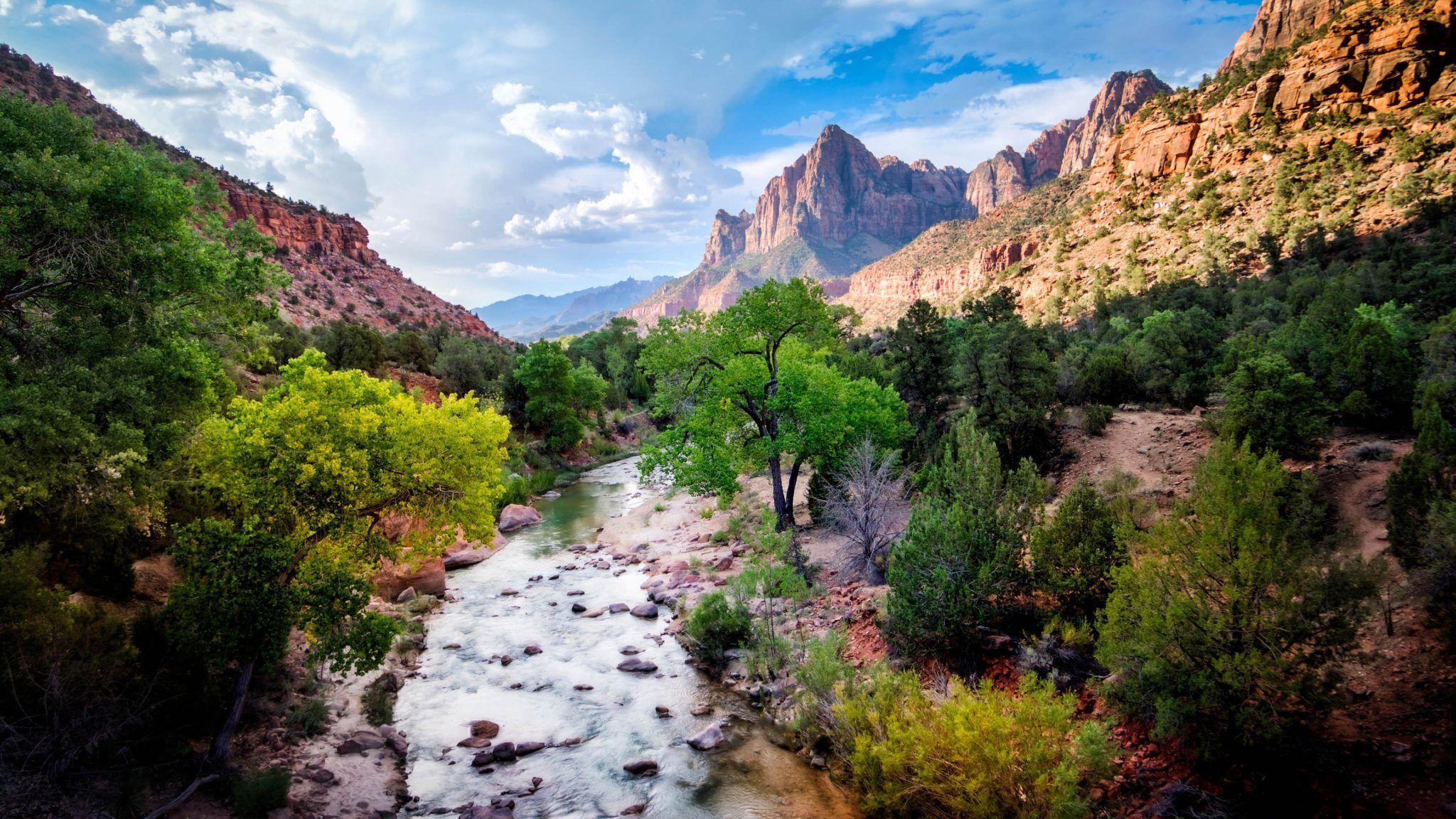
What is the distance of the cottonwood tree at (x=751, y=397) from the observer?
1681 centimetres

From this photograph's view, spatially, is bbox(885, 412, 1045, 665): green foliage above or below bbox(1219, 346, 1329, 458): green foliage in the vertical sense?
below

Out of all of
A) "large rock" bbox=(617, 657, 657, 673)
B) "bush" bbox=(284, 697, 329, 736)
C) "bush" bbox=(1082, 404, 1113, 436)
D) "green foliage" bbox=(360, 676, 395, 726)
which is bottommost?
"large rock" bbox=(617, 657, 657, 673)

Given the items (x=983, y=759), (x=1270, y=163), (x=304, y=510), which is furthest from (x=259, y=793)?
(x=1270, y=163)

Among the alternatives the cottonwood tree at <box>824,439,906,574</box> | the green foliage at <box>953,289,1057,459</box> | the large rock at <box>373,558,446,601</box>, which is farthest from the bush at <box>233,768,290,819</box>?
the green foliage at <box>953,289,1057,459</box>

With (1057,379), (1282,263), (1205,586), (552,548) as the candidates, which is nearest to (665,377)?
(552,548)

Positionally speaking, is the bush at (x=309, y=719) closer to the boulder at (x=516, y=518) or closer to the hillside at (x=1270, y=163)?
the boulder at (x=516, y=518)

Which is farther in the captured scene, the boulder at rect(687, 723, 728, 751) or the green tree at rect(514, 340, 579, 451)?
the green tree at rect(514, 340, 579, 451)

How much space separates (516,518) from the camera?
2636 cm

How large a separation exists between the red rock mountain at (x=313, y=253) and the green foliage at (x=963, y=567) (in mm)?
55831

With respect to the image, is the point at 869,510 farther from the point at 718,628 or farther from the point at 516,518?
the point at 516,518

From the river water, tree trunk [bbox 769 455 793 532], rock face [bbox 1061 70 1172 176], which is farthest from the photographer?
rock face [bbox 1061 70 1172 176]

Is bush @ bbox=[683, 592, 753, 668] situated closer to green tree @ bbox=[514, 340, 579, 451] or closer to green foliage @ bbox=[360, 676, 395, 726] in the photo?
green foliage @ bbox=[360, 676, 395, 726]

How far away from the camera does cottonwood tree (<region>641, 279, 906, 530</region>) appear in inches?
662

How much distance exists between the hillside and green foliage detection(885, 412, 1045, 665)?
45.2m
